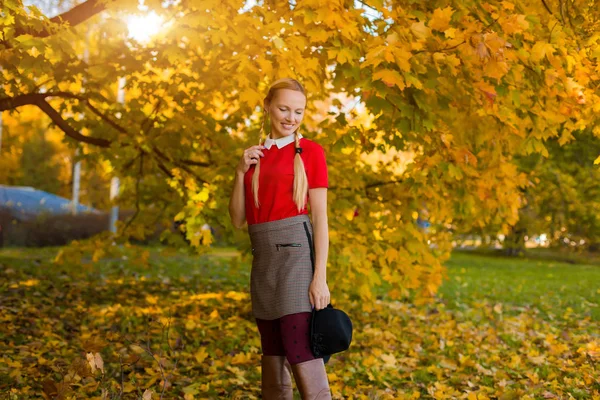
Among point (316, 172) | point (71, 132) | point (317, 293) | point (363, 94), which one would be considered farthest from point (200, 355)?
point (316, 172)

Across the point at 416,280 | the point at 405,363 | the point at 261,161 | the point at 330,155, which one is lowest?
the point at 405,363

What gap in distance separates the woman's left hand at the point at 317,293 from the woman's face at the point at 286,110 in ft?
2.16

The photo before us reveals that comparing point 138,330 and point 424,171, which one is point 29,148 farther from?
point 424,171

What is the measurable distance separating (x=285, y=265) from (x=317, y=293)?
18cm

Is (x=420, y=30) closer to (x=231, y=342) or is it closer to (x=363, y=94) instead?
(x=363, y=94)

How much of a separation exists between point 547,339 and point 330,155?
9.95ft

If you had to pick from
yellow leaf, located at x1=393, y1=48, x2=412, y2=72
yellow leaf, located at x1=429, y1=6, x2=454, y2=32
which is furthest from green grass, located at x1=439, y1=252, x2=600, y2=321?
yellow leaf, located at x1=393, y1=48, x2=412, y2=72

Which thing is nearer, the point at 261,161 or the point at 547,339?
the point at 261,161

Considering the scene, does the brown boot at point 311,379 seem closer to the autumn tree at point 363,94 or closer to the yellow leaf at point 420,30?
the autumn tree at point 363,94

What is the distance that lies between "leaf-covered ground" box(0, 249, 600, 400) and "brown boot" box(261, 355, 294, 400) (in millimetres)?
519

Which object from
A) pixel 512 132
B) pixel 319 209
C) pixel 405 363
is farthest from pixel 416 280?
pixel 319 209

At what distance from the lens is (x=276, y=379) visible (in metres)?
2.97

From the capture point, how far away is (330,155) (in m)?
6.55

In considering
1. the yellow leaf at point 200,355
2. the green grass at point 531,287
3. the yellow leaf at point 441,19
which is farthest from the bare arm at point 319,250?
the green grass at point 531,287
